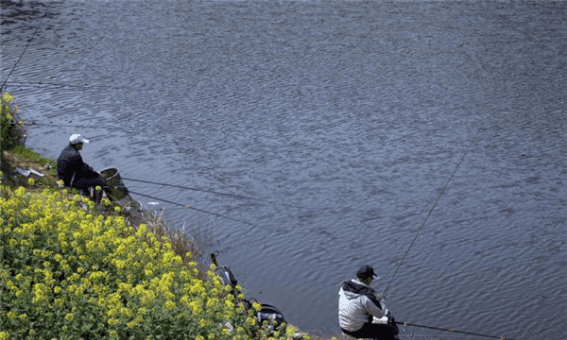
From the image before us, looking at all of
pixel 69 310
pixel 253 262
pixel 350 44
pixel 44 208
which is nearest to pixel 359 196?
pixel 253 262

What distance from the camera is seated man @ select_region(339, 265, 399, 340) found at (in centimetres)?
988

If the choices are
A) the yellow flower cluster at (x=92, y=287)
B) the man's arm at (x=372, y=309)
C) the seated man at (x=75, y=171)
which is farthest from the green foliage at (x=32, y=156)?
the man's arm at (x=372, y=309)

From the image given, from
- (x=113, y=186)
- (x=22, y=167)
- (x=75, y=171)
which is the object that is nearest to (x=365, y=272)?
(x=75, y=171)

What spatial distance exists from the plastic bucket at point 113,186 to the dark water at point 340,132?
50.6 inches

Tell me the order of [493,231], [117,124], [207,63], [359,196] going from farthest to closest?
[207,63] < [117,124] < [359,196] < [493,231]

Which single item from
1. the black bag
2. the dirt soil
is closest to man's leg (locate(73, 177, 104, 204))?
the dirt soil

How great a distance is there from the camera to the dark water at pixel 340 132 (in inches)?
535

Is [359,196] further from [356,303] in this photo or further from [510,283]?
[356,303]

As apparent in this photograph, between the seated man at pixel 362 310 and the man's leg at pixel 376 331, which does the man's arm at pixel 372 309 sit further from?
the man's leg at pixel 376 331

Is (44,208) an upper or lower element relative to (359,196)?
upper

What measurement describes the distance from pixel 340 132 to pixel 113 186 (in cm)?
692

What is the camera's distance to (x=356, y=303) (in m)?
9.91

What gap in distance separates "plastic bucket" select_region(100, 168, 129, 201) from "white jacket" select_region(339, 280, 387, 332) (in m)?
5.08

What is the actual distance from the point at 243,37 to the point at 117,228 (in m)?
17.8
